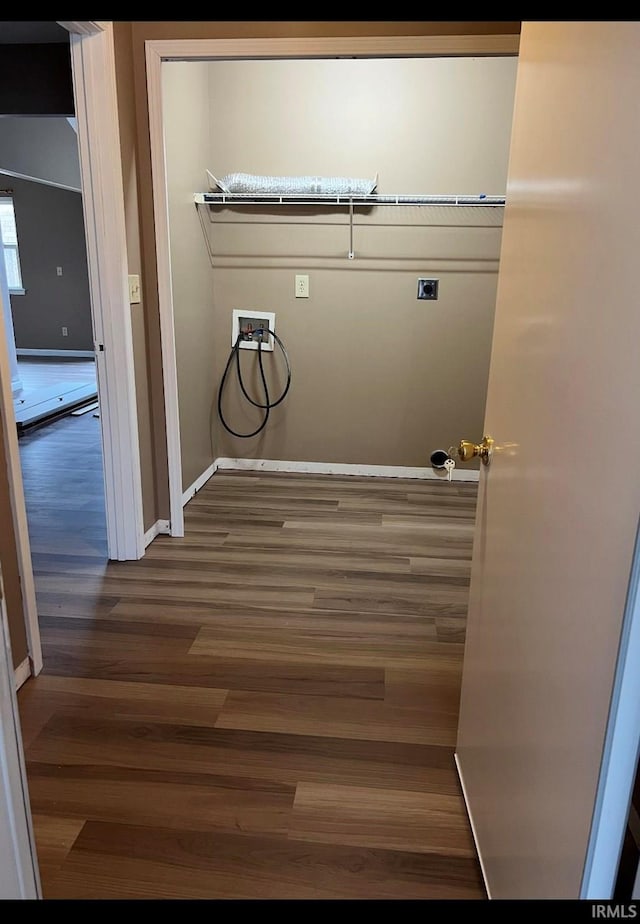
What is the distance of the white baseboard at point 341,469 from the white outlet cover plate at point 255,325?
2.51 feet

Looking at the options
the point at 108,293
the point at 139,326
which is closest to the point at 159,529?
the point at 139,326

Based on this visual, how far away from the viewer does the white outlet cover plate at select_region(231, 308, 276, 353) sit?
160 inches

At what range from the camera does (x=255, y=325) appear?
4.08 meters

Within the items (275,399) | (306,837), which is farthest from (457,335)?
(306,837)

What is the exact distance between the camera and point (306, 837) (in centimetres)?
157

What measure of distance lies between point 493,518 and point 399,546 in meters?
1.85

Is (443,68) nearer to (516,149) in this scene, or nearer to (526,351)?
(516,149)

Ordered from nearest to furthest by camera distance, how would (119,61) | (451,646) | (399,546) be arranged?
(451,646) < (119,61) < (399,546)

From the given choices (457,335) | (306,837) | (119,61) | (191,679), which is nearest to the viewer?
(306,837)

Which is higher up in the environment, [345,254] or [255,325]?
[345,254]

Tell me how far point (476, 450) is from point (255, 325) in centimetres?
287

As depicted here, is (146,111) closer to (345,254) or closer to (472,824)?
(345,254)

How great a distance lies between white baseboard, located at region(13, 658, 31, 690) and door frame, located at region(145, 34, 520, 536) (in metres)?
1.27

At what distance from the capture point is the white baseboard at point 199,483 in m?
3.74
